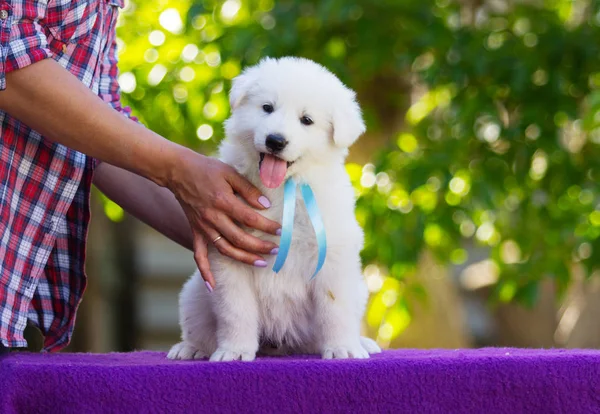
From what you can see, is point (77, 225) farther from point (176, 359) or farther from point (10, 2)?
point (10, 2)

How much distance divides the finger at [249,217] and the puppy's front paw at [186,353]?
0.47 m

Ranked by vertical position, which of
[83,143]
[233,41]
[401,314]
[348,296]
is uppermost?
[233,41]

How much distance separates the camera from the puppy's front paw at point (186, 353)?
241 cm

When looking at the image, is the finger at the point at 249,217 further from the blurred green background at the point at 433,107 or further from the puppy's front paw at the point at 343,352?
the blurred green background at the point at 433,107

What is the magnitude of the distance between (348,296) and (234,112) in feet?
2.02

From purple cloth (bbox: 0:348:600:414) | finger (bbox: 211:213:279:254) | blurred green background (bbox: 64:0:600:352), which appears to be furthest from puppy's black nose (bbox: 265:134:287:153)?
blurred green background (bbox: 64:0:600:352)

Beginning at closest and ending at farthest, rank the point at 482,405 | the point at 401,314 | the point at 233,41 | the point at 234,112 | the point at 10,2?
the point at 482,405
the point at 10,2
the point at 234,112
the point at 233,41
the point at 401,314

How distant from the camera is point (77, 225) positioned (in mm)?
2543

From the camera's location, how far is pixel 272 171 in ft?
7.36

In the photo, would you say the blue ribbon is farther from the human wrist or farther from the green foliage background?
the green foliage background

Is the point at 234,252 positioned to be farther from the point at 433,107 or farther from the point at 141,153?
the point at 433,107

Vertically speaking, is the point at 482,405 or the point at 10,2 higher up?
the point at 10,2

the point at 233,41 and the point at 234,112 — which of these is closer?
the point at 234,112

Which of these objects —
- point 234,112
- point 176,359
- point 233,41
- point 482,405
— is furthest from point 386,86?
point 482,405
